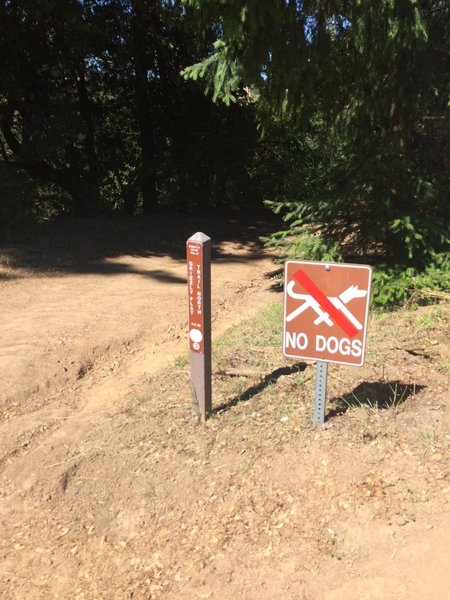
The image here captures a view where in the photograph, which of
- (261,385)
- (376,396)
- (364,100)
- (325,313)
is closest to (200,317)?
(325,313)

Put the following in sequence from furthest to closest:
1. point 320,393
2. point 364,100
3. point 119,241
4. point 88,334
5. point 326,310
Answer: point 119,241 < point 364,100 < point 88,334 < point 320,393 < point 326,310

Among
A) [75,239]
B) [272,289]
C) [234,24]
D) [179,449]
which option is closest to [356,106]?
[234,24]

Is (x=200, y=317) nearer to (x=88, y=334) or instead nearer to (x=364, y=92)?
(x=88, y=334)

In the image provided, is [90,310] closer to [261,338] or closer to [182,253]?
[261,338]

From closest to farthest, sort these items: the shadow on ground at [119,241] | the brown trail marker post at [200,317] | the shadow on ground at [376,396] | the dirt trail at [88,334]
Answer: the brown trail marker post at [200,317], the shadow on ground at [376,396], the dirt trail at [88,334], the shadow on ground at [119,241]

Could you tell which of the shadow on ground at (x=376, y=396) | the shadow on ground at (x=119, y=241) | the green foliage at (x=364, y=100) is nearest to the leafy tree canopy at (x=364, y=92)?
the green foliage at (x=364, y=100)

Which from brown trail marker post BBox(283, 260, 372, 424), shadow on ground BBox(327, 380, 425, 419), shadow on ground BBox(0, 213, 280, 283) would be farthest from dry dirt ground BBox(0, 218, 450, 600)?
shadow on ground BBox(0, 213, 280, 283)

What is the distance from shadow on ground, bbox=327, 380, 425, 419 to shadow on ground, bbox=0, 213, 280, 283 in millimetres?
5737

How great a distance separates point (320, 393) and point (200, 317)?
3.10 feet

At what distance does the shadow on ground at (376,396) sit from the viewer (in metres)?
3.75

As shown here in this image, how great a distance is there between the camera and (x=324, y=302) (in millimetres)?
3338

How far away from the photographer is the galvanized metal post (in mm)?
3441

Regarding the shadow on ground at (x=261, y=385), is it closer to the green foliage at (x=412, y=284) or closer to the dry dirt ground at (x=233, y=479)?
the dry dirt ground at (x=233, y=479)

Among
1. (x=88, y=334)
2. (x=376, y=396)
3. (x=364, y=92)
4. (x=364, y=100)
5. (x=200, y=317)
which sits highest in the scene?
(x=364, y=92)
